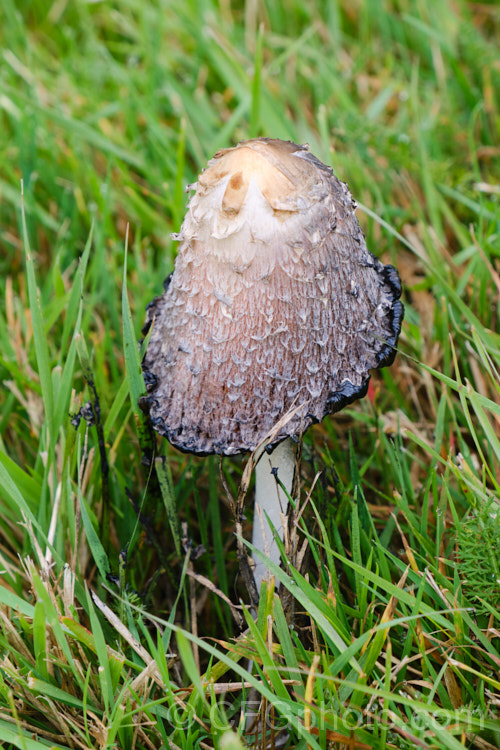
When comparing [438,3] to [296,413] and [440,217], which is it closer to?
[440,217]

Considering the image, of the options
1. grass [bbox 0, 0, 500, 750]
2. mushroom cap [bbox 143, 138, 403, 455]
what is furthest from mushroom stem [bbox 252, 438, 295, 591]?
mushroom cap [bbox 143, 138, 403, 455]

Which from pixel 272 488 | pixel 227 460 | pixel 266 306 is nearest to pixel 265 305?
pixel 266 306

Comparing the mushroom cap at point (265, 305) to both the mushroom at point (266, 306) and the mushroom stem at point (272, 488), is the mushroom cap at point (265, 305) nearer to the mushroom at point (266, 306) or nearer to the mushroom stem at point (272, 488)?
the mushroom at point (266, 306)

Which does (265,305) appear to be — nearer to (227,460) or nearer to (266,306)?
(266,306)

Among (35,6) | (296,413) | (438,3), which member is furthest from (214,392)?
(35,6)

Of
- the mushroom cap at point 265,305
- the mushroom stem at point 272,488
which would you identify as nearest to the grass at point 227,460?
the mushroom stem at point 272,488
